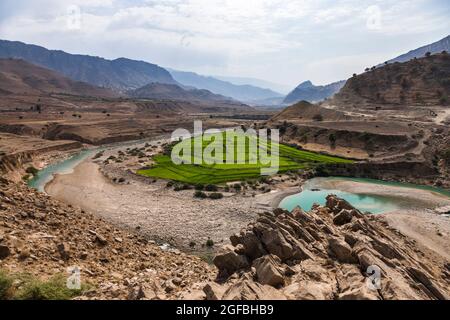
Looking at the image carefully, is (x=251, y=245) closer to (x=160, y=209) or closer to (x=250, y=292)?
(x=250, y=292)

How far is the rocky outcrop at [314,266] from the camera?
14336mm

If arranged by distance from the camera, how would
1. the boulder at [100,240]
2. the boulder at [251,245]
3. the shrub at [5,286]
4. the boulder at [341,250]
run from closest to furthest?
the shrub at [5,286] < the boulder at [341,250] < the boulder at [251,245] < the boulder at [100,240]

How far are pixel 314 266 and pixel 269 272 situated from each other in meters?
2.87

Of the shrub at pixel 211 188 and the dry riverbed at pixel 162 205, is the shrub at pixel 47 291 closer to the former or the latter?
the dry riverbed at pixel 162 205

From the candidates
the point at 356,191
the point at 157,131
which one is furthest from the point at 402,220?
the point at 157,131

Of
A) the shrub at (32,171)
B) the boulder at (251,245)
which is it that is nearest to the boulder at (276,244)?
the boulder at (251,245)

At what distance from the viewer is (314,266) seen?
1775 cm

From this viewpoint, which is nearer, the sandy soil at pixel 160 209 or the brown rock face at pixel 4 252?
the brown rock face at pixel 4 252

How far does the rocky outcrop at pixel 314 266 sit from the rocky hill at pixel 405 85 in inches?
4043

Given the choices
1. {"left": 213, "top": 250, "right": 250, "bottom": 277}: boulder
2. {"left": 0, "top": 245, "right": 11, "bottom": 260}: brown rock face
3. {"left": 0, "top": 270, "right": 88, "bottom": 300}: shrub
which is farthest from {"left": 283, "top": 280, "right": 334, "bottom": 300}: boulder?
{"left": 0, "top": 245, "right": 11, "bottom": 260}: brown rock face

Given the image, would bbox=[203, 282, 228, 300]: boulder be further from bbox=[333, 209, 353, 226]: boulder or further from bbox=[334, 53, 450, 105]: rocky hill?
bbox=[334, 53, 450, 105]: rocky hill

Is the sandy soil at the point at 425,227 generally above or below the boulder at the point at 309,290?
below

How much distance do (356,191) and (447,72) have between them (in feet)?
298

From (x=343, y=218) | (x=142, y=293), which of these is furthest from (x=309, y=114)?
(x=142, y=293)
